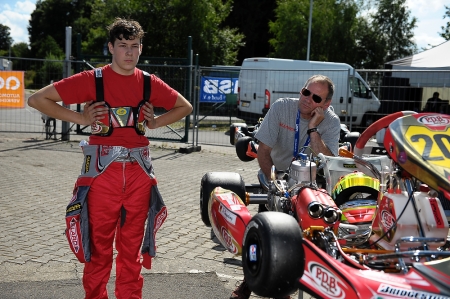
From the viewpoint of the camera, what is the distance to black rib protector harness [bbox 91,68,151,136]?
3535mm

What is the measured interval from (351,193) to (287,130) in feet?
2.91

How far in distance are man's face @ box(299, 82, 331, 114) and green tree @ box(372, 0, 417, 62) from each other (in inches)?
1389

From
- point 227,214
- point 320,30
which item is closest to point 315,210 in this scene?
point 227,214

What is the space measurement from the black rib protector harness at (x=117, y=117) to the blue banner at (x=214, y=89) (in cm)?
936

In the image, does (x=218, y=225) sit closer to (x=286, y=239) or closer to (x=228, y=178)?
(x=228, y=178)

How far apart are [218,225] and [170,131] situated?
9.18 metres

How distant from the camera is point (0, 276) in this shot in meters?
4.30

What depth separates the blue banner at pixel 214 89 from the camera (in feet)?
42.9

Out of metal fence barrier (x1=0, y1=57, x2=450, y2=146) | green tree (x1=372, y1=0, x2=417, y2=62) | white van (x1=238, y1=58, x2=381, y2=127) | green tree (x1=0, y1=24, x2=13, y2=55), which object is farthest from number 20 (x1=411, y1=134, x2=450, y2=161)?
green tree (x1=0, y1=24, x2=13, y2=55)

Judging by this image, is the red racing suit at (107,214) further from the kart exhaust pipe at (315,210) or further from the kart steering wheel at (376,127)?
the kart steering wheel at (376,127)

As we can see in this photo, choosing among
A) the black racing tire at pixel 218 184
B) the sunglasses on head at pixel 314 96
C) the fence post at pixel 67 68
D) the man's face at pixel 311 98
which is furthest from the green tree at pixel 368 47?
the black racing tire at pixel 218 184

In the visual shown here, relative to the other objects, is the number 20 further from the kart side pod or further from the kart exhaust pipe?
the kart side pod

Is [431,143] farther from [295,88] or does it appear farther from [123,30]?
[295,88]

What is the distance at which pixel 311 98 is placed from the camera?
171 inches
